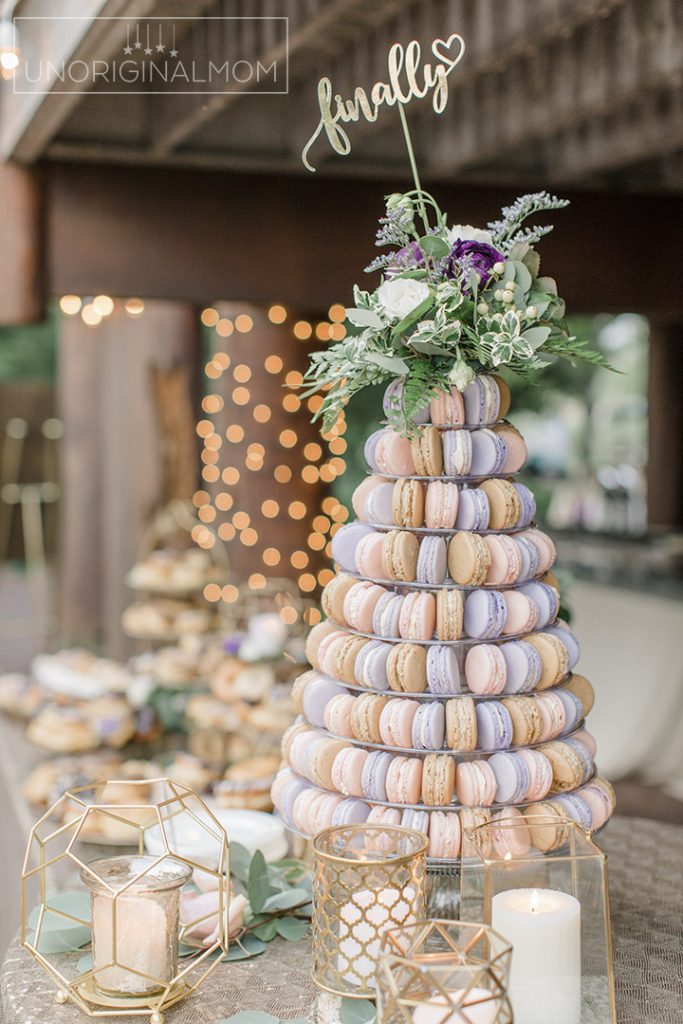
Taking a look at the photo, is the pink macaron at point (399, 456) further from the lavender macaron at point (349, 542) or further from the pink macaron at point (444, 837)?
the pink macaron at point (444, 837)

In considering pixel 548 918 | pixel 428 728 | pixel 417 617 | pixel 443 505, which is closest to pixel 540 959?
pixel 548 918

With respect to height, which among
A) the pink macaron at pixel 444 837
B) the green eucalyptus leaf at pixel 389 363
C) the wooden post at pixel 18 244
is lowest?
the pink macaron at pixel 444 837

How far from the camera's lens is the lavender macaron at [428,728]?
4.05ft

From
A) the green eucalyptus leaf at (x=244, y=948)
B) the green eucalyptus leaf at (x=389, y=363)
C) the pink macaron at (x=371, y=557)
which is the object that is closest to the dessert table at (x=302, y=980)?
the green eucalyptus leaf at (x=244, y=948)

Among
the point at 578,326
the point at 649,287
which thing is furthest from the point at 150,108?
the point at 578,326

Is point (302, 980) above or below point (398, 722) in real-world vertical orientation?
below

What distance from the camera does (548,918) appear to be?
1.07 meters

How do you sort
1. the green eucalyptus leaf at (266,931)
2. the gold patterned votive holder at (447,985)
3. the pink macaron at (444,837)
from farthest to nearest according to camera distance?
the green eucalyptus leaf at (266,931)
the pink macaron at (444,837)
the gold patterned votive holder at (447,985)

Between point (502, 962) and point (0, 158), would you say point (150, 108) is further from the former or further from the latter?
point (502, 962)

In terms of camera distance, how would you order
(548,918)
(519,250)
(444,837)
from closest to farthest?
(548,918), (444,837), (519,250)

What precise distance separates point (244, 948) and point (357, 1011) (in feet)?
0.77

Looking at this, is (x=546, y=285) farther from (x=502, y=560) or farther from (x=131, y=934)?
(x=131, y=934)

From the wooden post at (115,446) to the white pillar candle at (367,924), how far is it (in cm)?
409

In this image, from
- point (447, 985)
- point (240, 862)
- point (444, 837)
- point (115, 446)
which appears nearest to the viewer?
point (447, 985)
